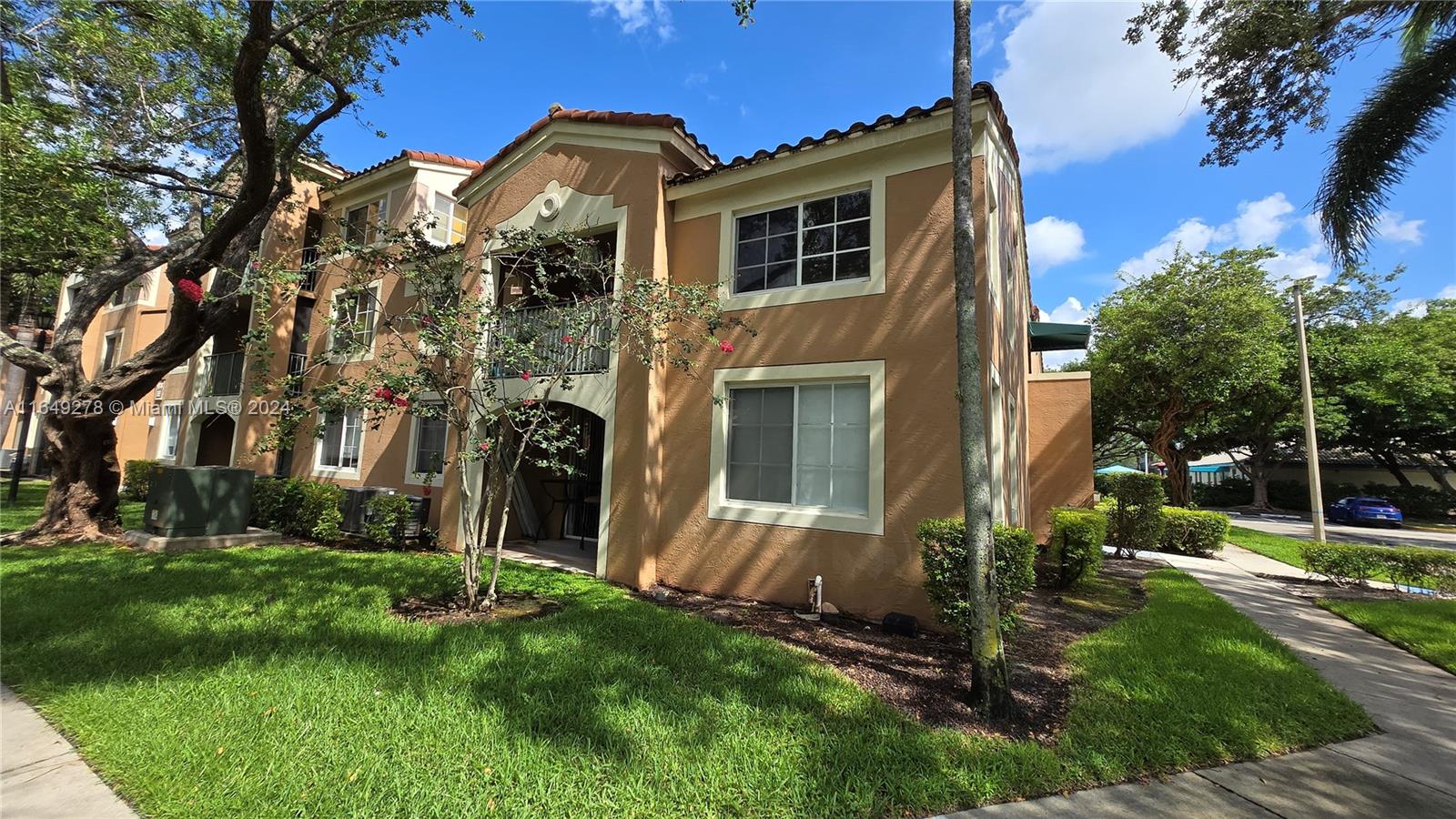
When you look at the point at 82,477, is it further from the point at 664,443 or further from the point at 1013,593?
the point at 1013,593

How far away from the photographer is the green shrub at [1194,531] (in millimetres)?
13570

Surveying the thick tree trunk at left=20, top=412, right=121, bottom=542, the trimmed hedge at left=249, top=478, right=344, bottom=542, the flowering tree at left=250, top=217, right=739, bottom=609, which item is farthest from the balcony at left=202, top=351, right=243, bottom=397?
the flowering tree at left=250, top=217, right=739, bottom=609

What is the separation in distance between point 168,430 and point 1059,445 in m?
26.3

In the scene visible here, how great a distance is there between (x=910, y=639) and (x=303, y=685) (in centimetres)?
542

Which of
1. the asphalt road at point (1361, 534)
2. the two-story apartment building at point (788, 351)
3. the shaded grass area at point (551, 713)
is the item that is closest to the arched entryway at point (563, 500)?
the two-story apartment building at point (788, 351)

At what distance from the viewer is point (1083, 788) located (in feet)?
10.9

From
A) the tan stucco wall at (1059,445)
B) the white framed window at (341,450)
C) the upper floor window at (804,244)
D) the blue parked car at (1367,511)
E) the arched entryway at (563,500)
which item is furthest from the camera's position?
the blue parked car at (1367,511)

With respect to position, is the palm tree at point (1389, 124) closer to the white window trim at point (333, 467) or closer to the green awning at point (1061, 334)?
the green awning at point (1061, 334)

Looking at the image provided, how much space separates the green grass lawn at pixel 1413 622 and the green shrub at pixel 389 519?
13.9 meters

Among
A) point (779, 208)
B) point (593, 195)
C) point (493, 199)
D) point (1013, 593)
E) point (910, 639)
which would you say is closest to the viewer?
point (1013, 593)

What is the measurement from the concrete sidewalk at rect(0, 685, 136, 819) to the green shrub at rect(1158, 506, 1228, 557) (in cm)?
1773

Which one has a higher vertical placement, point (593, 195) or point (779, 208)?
point (593, 195)

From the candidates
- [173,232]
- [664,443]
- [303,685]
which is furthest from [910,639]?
[173,232]

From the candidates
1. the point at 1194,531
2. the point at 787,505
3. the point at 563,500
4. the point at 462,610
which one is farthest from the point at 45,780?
the point at 1194,531
